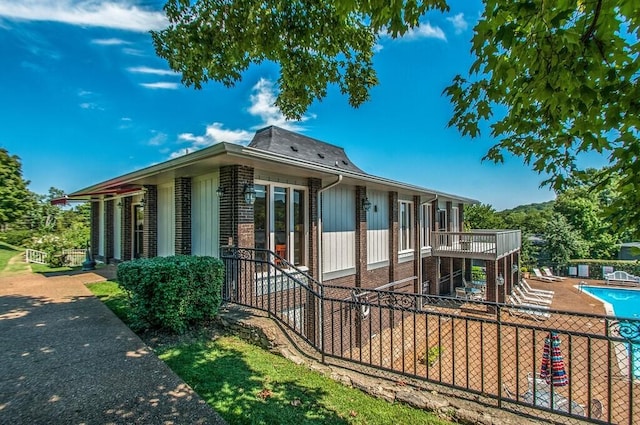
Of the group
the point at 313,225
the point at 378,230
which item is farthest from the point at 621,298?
the point at 313,225

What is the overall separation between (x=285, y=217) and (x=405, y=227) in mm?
7315

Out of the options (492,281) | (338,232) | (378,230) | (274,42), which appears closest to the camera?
(274,42)

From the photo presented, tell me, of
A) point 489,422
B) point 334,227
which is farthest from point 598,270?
point 489,422

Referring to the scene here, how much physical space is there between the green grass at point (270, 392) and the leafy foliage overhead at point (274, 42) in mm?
4109

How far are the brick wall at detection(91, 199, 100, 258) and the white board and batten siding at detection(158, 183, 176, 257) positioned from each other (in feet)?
26.5

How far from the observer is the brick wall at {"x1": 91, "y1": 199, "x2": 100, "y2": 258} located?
14847mm

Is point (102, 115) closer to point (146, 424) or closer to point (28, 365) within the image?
point (28, 365)

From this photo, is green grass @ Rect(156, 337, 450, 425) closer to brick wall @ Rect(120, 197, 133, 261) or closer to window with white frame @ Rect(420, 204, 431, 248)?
brick wall @ Rect(120, 197, 133, 261)

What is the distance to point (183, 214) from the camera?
25.6 ft

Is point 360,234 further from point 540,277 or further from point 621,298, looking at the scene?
point 540,277

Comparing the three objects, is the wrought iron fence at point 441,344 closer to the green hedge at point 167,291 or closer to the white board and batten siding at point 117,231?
the green hedge at point 167,291

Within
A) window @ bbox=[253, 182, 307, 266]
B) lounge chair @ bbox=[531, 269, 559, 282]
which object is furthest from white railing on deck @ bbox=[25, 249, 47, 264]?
lounge chair @ bbox=[531, 269, 559, 282]

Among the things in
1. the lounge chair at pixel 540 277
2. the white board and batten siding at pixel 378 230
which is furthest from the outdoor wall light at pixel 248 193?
the lounge chair at pixel 540 277

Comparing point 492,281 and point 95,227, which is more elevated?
point 95,227
